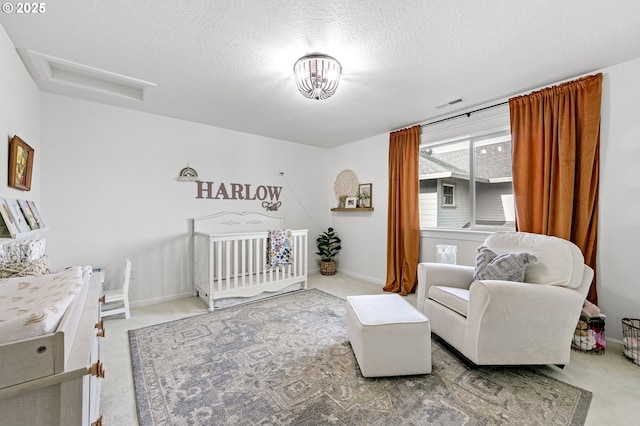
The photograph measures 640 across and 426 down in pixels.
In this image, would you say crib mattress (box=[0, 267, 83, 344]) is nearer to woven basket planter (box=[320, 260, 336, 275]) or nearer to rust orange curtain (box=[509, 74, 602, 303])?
rust orange curtain (box=[509, 74, 602, 303])

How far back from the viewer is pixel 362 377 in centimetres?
178

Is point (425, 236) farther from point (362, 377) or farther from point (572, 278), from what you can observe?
point (362, 377)

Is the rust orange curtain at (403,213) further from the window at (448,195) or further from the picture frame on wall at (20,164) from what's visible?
the picture frame on wall at (20,164)

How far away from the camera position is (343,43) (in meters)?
1.87

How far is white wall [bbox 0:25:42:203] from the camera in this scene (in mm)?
1756

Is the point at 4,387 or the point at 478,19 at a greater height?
the point at 478,19

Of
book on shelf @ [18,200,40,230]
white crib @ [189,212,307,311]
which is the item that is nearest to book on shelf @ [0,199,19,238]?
book on shelf @ [18,200,40,230]

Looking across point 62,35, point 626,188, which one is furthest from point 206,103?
point 626,188

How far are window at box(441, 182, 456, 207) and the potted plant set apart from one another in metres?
1.92

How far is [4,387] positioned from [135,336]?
2079 mm

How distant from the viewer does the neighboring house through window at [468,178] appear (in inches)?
116

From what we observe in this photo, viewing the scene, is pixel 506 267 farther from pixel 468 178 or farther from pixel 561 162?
pixel 468 178

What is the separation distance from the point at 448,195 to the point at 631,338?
200 centimetres

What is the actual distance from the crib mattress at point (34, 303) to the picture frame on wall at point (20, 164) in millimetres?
→ 1325
